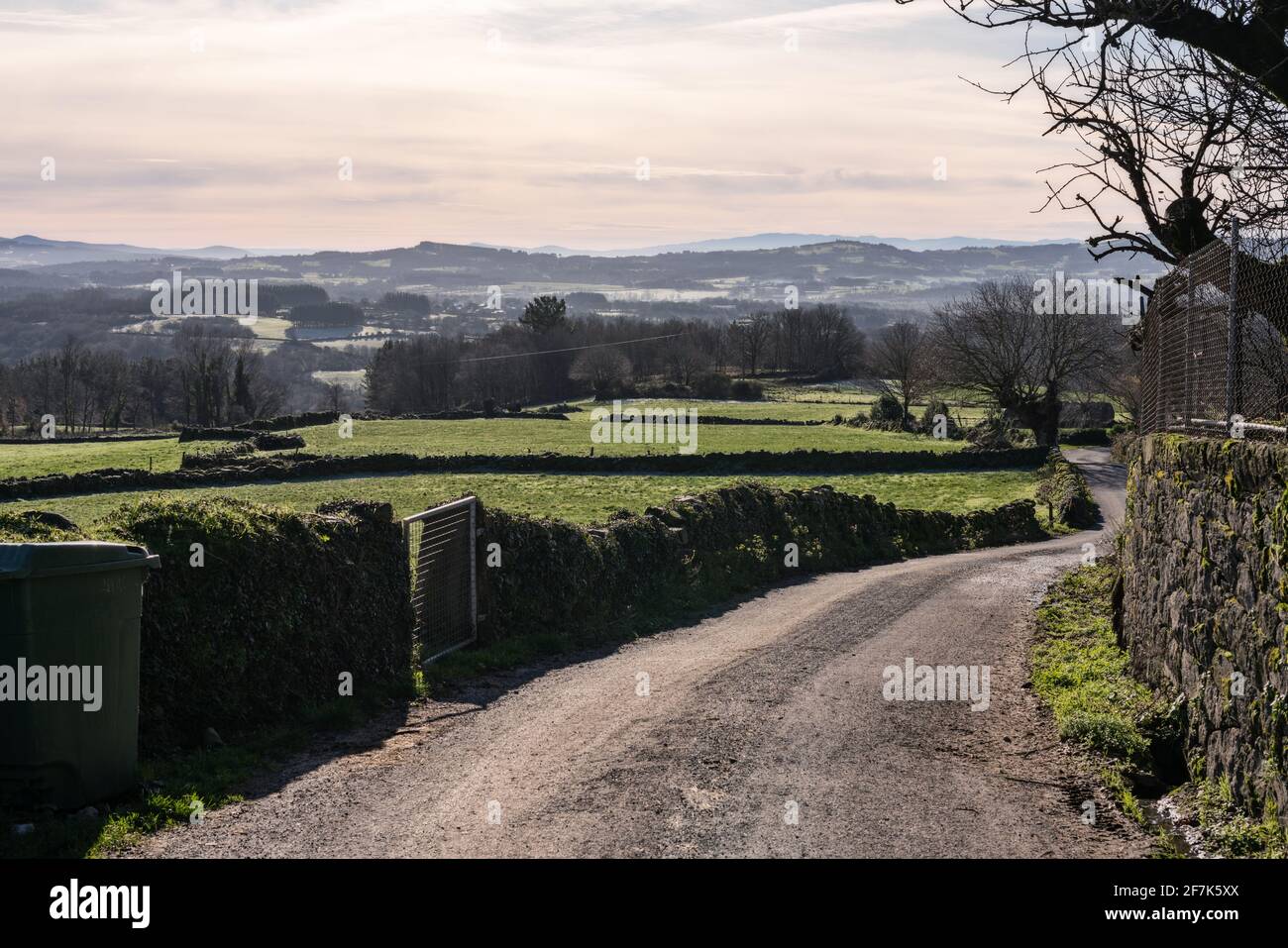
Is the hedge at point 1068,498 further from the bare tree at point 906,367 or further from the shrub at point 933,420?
the shrub at point 933,420

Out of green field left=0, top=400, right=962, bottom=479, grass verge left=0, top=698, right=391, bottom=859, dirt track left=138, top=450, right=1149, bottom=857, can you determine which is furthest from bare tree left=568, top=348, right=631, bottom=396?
grass verge left=0, top=698, right=391, bottom=859

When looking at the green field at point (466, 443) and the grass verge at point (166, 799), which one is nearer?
the grass verge at point (166, 799)

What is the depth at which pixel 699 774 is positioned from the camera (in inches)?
327

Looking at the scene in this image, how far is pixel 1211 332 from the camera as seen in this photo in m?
9.53

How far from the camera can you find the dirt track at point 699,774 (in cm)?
696

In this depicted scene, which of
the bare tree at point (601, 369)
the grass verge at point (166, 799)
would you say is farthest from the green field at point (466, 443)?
the grass verge at point (166, 799)

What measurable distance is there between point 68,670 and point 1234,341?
828cm

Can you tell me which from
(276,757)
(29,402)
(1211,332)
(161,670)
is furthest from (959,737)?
(29,402)

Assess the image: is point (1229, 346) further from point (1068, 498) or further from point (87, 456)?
point (87, 456)

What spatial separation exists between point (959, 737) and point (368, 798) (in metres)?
4.87

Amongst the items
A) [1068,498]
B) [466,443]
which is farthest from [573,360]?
[1068,498]

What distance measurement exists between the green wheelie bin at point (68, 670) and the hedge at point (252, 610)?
0.70 m

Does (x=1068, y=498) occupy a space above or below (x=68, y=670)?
below

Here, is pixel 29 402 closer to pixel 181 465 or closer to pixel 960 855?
pixel 181 465
